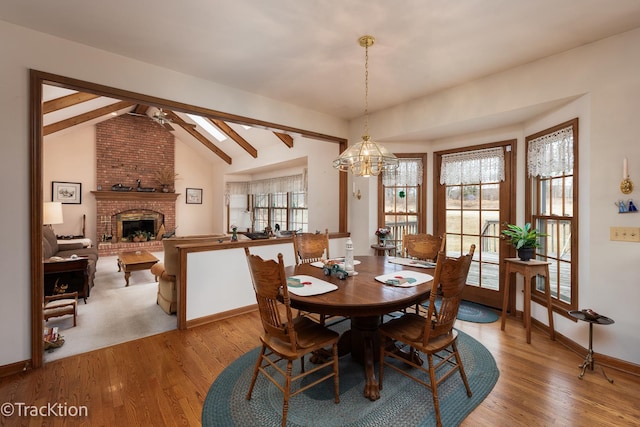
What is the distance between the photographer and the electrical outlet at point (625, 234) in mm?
2260

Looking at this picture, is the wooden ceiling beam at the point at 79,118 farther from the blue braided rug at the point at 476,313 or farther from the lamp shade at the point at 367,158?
the blue braided rug at the point at 476,313

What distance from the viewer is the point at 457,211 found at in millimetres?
4059

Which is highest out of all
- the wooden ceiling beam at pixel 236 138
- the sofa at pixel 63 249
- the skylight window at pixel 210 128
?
the skylight window at pixel 210 128

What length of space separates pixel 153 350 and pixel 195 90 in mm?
2639

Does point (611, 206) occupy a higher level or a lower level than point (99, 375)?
higher

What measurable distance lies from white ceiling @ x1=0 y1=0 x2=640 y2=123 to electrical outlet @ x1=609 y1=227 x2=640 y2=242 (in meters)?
1.56

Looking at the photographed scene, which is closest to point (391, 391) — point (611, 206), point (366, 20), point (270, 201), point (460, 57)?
point (611, 206)

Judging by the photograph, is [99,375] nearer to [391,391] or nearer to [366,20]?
[391,391]

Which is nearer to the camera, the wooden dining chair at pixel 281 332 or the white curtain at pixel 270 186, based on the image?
the wooden dining chair at pixel 281 332

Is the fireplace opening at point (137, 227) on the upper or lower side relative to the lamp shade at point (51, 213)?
lower

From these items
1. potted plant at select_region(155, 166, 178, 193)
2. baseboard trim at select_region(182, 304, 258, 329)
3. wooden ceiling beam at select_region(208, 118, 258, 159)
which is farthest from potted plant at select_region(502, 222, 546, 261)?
potted plant at select_region(155, 166, 178, 193)

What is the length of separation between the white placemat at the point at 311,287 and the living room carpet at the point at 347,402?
72 centimetres

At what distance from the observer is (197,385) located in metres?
2.15

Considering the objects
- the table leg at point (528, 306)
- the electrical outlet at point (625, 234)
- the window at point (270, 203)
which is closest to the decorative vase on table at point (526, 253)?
the table leg at point (528, 306)
